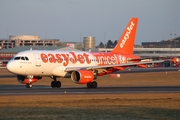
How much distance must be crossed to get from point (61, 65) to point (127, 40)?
12613 mm

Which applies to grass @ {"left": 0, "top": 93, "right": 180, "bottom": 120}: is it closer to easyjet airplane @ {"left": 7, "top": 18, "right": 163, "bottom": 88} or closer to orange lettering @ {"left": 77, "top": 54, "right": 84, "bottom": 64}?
easyjet airplane @ {"left": 7, "top": 18, "right": 163, "bottom": 88}

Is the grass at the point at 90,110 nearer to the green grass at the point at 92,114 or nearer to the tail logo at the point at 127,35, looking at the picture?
the green grass at the point at 92,114

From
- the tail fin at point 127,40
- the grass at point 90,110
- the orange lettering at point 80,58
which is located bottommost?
the grass at point 90,110

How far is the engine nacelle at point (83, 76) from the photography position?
168 feet

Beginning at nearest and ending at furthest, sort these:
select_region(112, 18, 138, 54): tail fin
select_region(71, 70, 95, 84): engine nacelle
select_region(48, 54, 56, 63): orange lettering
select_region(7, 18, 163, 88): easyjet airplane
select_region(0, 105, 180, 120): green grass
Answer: select_region(0, 105, 180, 120): green grass
select_region(71, 70, 95, 84): engine nacelle
select_region(7, 18, 163, 88): easyjet airplane
select_region(48, 54, 56, 63): orange lettering
select_region(112, 18, 138, 54): tail fin

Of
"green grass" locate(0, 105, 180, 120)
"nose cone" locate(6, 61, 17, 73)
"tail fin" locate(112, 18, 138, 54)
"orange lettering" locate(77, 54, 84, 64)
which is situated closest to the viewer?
"green grass" locate(0, 105, 180, 120)

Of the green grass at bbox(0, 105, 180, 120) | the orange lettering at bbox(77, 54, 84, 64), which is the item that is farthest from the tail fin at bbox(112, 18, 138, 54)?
the green grass at bbox(0, 105, 180, 120)

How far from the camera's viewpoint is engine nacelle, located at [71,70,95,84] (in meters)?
51.1

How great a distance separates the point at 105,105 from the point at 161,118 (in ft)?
26.4

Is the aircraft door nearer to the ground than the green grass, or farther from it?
farther from it

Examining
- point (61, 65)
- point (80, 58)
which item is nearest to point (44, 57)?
point (61, 65)

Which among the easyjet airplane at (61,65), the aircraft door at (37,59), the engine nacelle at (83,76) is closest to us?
the engine nacelle at (83,76)

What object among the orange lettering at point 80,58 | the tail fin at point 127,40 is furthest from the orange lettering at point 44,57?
the tail fin at point 127,40

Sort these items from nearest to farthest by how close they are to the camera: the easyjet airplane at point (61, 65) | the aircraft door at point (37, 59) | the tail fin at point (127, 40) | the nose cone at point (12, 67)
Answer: the nose cone at point (12, 67) < the easyjet airplane at point (61, 65) < the aircraft door at point (37, 59) < the tail fin at point (127, 40)
